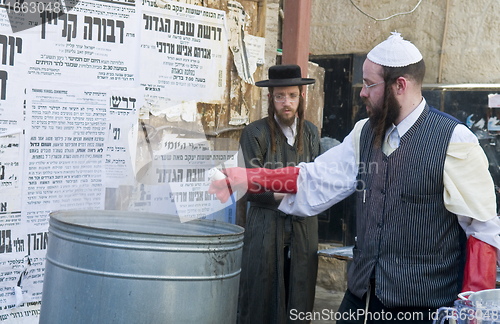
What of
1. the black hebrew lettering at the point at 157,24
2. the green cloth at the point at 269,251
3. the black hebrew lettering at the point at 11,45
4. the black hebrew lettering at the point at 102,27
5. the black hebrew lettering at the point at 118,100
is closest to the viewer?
the black hebrew lettering at the point at 11,45

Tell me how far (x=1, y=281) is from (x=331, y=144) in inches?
153

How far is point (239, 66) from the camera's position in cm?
357

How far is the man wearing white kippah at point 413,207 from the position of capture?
7.25 feet

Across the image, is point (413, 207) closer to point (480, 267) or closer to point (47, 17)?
point (480, 267)

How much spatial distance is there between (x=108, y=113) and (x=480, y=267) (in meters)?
1.99

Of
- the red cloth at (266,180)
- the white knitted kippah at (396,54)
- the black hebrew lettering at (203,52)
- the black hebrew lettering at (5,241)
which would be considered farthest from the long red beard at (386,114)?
the black hebrew lettering at (5,241)

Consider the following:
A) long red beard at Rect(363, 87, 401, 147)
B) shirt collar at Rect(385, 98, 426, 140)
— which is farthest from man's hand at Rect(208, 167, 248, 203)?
shirt collar at Rect(385, 98, 426, 140)

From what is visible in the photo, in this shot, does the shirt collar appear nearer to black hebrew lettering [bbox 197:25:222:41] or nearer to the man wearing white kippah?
the man wearing white kippah

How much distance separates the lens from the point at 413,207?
232 centimetres

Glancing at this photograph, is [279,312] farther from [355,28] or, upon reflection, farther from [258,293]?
[355,28]

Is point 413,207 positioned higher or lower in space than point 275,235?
higher

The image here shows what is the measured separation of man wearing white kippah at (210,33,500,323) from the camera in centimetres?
221

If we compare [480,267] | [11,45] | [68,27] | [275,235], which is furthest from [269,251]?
[11,45]

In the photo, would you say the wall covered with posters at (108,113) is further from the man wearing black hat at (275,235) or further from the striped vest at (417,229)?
the striped vest at (417,229)
